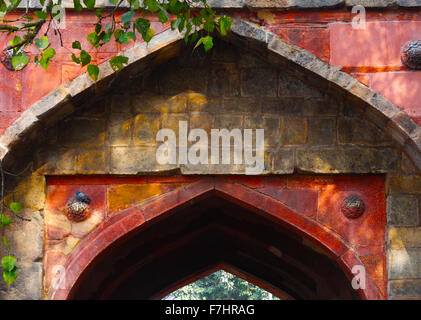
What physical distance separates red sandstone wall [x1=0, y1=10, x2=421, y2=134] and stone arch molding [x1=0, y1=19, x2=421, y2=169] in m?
0.07

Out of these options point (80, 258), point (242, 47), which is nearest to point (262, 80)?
point (242, 47)

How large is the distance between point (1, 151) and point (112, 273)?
1.89 metres

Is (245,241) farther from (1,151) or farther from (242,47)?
(1,151)

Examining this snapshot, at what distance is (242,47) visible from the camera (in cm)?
534

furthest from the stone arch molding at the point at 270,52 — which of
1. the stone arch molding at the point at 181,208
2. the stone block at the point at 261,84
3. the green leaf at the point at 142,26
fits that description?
the green leaf at the point at 142,26

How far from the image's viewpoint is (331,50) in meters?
5.14

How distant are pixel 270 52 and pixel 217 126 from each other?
62 cm

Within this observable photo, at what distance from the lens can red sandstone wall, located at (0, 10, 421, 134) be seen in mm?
5121

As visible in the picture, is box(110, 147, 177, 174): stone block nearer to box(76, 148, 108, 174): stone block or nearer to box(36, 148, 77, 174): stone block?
box(76, 148, 108, 174): stone block

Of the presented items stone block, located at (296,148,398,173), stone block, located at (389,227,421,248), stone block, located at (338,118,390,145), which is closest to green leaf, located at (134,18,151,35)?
stone block, located at (296,148,398,173)

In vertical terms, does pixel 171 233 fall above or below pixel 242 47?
below

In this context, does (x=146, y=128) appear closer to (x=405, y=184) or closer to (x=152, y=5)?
(x=152, y=5)

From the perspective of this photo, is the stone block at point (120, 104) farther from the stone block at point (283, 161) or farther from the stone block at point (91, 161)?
the stone block at point (283, 161)

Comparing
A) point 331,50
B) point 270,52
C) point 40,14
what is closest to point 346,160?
point 331,50
